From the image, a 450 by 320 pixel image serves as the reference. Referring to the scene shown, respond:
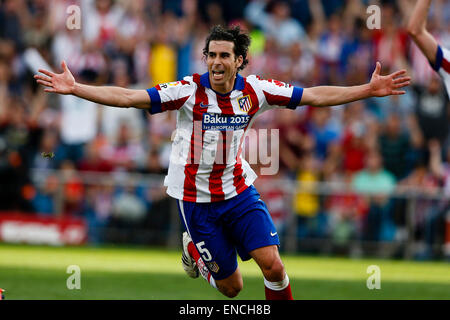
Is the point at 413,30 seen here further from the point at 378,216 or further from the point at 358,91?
the point at 378,216

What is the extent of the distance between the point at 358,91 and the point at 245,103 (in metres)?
1.11

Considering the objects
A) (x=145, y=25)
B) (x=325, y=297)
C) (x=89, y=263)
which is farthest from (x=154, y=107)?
(x=145, y=25)

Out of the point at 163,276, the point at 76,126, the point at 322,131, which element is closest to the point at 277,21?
the point at 322,131

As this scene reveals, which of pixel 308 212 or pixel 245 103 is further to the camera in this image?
pixel 308 212

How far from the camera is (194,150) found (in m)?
8.43

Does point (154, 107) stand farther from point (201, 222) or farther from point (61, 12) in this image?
point (61, 12)

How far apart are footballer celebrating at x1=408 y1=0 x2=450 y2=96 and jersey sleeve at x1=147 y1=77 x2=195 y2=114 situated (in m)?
2.18

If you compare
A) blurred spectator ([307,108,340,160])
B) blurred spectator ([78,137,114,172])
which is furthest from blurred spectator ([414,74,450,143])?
blurred spectator ([78,137,114,172])

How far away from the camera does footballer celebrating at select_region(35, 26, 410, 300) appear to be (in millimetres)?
8250

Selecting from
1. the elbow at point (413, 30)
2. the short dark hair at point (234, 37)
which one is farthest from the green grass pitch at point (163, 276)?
the elbow at point (413, 30)

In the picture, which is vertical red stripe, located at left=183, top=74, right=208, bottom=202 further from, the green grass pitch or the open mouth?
the green grass pitch

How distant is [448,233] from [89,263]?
22.5 ft
